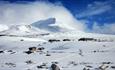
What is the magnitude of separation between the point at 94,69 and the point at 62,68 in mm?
3778

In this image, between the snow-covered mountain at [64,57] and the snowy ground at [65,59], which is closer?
the snowy ground at [65,59]

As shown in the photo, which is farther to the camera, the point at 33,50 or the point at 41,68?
the point at 33,50

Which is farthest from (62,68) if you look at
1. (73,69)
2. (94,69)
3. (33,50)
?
(33,50)

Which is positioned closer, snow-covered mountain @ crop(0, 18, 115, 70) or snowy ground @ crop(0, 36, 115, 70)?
snowy ground @ crop(0, 36, 115, 70)

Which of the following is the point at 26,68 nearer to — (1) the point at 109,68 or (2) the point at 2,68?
(2) the point at 2,68

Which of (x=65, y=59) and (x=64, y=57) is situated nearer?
(x=65, y=59)

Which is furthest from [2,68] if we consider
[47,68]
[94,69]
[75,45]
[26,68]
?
[75,45]

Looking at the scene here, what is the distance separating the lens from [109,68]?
31641 mm

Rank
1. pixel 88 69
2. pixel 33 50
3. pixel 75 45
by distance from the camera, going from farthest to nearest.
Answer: pixel 75 45, pixel 33 50, pixel 88 69

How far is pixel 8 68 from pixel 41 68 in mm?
3909

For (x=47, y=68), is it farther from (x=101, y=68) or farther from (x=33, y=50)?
(x=33, y=50)

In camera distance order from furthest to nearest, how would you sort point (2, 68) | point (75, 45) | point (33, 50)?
point (75, 45)
point (33, 50)
point (2, 68)

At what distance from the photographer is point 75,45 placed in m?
67.7

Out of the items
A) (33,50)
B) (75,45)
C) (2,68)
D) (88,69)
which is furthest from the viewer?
(75,45)
